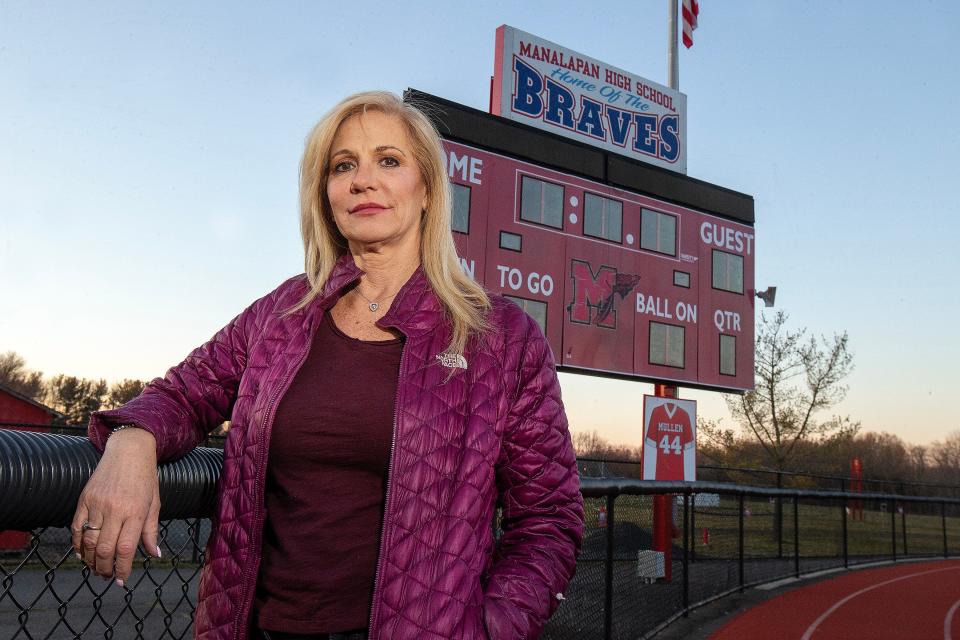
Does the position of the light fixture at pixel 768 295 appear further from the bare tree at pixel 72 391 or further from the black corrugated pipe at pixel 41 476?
the bare tree at pixel 72 391

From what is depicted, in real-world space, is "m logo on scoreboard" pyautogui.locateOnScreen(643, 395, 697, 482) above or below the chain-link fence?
above

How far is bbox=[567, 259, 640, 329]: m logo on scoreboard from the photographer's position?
10.1 m

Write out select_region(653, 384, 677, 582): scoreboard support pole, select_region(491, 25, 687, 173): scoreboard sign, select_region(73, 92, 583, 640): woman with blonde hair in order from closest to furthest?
1. select_region(73, 92, 583, 640): woman with blonde hair
2. select_region(653, 384, 677, 582): scoreboard support pole
3. select_region(491, 25, 687, 173): scoreboard sign

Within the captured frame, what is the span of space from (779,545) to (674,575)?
6.35 meters

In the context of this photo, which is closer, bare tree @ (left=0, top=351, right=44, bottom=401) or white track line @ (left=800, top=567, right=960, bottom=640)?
white track line @ (left=800, top=567, right=960, bottom=640)

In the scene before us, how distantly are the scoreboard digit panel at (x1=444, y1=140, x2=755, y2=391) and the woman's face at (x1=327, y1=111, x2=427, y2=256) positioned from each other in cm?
721

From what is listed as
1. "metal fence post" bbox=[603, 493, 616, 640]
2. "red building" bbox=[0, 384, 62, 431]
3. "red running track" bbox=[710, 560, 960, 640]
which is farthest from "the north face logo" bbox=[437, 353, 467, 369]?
"red building" bbox=[0, 384, 62, 431]

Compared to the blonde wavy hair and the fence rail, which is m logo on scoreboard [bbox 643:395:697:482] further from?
the blonde wavy hair

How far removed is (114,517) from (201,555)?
1.90 m

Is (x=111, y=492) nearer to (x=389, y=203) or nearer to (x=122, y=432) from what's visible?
(x=122, y=432)

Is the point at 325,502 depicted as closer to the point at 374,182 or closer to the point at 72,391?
the point at 374,182

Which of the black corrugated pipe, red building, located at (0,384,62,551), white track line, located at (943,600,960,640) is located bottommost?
white track line, located at (943,600,960,640)

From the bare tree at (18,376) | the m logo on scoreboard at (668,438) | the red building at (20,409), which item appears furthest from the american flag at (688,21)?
the bare tree at (18,376)

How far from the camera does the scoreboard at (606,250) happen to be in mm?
9562
